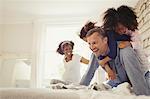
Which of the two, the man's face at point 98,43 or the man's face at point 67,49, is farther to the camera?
the man's face at point 67,49

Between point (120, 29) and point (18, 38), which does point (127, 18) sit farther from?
point (18, 38)

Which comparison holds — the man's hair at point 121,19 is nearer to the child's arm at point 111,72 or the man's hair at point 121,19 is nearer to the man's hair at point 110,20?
the man's hair at point 110,20

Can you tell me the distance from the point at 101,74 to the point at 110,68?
1235 mm

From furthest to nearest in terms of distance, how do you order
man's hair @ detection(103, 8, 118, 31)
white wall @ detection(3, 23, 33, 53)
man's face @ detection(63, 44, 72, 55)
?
white wall @ detection(3, 23, 33, 53)
man's face @ detection(63, 44, 72, 55)
man's hair @ detection(103, 8, 118, 31)

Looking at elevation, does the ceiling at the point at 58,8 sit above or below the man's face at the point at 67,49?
above

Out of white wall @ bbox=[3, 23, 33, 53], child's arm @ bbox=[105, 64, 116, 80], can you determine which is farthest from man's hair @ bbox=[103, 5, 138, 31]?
white wall @ bbox=[3, 23, 33, 53]

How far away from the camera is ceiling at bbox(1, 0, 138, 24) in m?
2.35

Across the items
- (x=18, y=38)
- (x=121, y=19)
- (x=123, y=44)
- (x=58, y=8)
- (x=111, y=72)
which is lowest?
(x=111, y=72)

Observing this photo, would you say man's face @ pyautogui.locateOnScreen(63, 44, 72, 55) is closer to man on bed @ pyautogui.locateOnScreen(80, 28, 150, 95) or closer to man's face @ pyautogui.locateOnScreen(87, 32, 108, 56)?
man on bed @ pyautogui.locateOnScreen(80, 28, 150, 95)

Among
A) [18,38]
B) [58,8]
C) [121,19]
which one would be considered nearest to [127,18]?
[121,19]

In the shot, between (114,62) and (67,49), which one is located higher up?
(67,49)

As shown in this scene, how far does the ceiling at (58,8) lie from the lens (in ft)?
7.72

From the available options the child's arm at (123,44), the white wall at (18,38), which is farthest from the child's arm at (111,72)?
the white wall at (18,38)

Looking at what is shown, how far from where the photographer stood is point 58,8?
8.04 feet
